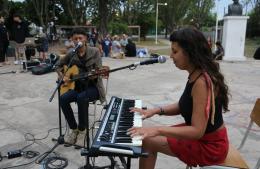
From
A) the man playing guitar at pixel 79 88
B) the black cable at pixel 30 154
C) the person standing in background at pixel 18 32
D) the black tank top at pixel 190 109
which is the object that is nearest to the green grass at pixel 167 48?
the person standing in background at pixel 18 32

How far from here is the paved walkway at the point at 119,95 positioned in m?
4.41

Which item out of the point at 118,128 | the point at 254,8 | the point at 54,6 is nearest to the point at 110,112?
the point at 118,128

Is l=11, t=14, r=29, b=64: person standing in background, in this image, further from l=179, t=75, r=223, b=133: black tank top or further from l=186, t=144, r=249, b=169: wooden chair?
l=186, t=144, r=249, b=169: wooden chair

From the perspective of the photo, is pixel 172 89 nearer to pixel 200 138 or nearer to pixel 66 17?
pixel 200 138

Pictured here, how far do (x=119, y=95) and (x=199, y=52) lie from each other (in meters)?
5.27

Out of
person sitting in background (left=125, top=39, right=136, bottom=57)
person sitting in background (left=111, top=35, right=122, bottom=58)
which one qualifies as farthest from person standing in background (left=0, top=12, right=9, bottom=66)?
person sitting in background (left=125, top=39, right=136, bottom=57)

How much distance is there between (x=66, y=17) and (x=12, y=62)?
62.9 ft

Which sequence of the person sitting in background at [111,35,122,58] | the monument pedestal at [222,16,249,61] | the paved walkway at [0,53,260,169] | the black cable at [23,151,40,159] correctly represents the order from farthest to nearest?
the person sitting in background at [111,35,122,58]
the monument pedestal at [222,16,249,61]
the paved walkway at [0,53,260,169]
the black cable at [23,151,40,159]

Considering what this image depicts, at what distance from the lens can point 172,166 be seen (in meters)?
3.95

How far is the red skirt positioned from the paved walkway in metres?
1.39

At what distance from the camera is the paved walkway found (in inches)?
173

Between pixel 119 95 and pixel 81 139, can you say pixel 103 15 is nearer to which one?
pixel 119 95

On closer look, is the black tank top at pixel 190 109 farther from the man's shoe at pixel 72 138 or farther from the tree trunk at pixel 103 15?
the tree trunk at pixel 103 15

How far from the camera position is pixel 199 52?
2.44 m
